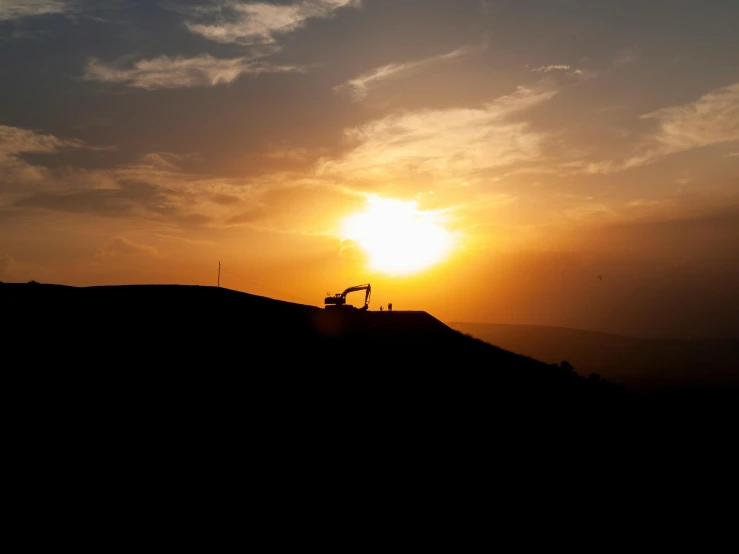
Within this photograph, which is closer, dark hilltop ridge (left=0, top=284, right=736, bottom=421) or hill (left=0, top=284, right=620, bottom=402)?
dark hilltop ridge (left=0, top=284, right=736, bottom=421)

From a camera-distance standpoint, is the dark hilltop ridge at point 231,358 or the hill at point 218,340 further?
the hill at point 218,340

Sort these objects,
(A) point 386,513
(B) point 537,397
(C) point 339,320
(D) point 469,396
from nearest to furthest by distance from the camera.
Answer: (A) point 386,513
(D) point 469,396
(B) point 537,397
(C) point 339,320

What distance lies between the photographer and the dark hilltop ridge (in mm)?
28156

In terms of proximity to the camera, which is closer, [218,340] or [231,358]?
[231,358]

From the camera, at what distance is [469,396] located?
129 feet

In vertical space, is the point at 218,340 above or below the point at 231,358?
above

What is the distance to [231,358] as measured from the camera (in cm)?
3272

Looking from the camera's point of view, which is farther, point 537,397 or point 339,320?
point 339,320

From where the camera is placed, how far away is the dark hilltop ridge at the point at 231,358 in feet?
92.4

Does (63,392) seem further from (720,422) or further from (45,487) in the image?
(720,422)

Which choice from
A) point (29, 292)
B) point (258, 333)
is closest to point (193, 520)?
point (258, 333)

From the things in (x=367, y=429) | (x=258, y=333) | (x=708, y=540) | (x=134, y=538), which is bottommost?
(x=708, y=540)

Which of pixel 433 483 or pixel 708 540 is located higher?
pixel 433 483

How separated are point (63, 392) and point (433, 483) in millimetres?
15743
